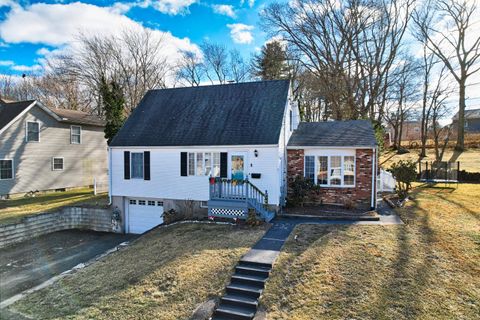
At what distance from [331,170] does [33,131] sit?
66.0 ft

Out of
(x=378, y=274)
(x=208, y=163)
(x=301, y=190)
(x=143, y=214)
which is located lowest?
(x=143, y=214)

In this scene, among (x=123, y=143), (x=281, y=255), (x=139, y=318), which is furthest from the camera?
(x=123, y=143)

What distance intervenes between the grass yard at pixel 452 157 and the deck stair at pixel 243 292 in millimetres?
21883

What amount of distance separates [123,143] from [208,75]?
69.8 feet

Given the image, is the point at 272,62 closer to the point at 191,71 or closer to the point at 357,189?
the point at 191,71

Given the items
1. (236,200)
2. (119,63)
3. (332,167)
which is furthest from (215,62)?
(236,200)

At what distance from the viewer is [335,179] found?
44.8ft

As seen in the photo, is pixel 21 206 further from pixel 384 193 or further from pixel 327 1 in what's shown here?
pixel 327 1

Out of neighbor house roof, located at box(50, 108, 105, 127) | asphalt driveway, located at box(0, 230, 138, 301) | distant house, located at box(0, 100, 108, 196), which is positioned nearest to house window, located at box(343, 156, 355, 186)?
asphalt driveway, located at box(0, 230, 138, 301)

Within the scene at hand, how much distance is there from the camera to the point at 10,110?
1992 cm

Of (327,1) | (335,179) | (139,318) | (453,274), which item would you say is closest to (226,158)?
(335,179)

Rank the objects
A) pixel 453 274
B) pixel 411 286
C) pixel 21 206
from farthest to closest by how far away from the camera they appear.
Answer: pixel 21 206
pixel 453 274
pixel 411 286

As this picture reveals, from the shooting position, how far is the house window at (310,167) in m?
13.9

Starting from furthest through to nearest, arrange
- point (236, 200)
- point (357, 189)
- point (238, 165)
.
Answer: point (357, 189)
point (238, 165)
point (236, 200)
